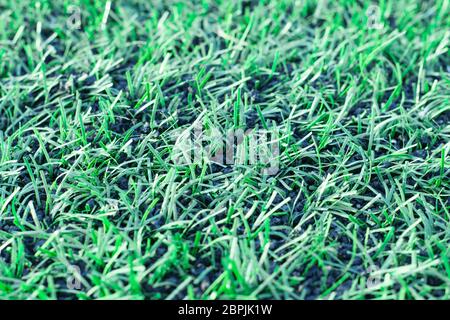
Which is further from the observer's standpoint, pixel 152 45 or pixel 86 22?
pixel 86 22

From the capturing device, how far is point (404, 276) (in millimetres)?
1468

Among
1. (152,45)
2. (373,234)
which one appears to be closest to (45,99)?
(152,45)

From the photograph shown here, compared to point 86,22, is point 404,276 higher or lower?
lower

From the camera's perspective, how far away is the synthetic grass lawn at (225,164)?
1.49 m

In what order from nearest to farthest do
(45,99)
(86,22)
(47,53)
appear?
(45,99), (47,53), (86,22)

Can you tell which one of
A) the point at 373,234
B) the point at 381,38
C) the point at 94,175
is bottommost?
the point at 373,234

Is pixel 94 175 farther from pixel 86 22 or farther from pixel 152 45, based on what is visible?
pixel 86 22

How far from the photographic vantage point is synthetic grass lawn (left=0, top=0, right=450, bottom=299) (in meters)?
1.49

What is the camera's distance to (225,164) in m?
1.75

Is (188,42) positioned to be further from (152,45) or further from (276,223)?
(276,223)

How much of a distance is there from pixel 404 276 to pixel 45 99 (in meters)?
1.19

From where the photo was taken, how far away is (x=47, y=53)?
84.0 inches
